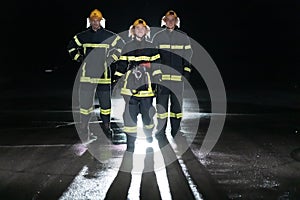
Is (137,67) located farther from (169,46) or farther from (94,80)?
(94,80)

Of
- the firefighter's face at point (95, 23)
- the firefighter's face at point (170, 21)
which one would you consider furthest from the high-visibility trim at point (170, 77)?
the firefighter's face at point (95, 23)

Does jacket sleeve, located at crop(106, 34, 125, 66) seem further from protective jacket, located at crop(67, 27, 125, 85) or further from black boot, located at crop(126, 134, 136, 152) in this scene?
black boot, located at crop(126, 134, 136, 152)

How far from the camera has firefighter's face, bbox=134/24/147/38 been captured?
20.9ft

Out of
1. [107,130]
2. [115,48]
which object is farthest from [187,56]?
[107,130]

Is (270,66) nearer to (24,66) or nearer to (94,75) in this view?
(24,66)

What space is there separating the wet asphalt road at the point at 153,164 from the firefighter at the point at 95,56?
0.92 metres

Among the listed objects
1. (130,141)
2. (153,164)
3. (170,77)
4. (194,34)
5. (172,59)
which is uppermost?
(194,34)

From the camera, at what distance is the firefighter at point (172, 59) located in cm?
712

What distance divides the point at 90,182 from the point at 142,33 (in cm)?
235

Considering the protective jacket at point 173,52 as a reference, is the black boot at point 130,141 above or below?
below

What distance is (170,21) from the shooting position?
7.09 m

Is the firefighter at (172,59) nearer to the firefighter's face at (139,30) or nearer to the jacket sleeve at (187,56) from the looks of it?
the jacket sleeve at (187,56)

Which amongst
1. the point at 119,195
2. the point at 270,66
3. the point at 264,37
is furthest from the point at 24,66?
the point at 119,195

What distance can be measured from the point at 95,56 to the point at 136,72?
146cm
